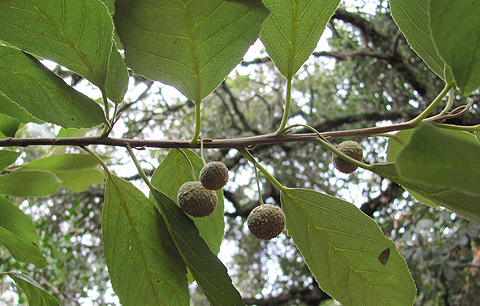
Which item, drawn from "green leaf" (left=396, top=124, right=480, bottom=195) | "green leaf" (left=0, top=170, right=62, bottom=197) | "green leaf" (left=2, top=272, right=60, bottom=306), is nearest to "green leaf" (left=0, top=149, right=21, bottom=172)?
"green leaf" (left=0, top=170, right=62, bottom=197)

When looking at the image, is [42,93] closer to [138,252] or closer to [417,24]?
[138,252]

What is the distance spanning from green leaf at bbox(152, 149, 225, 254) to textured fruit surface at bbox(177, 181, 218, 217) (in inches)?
8.2

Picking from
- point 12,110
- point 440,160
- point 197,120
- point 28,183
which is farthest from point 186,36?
point 28,183

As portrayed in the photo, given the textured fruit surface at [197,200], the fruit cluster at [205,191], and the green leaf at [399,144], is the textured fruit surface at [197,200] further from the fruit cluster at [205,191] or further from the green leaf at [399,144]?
the green leaf at [399,144]

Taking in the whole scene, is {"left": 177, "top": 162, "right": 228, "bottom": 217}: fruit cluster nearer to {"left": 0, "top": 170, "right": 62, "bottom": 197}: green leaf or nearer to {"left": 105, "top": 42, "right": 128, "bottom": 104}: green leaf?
{"left": 105, "top": 42, "right": 128, "bottom": 104}: green leaf

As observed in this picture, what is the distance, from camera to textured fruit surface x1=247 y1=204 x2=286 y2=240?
3.18ft

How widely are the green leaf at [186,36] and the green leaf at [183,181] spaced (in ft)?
1.14

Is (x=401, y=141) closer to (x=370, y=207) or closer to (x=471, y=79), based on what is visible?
(x=471, y=79)

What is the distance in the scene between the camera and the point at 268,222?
97 cm

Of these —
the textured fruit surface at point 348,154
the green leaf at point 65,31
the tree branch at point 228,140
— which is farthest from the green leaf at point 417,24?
the green leaf at point 65,31

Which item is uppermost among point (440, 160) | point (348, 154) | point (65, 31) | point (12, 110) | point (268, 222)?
point (12, 110)

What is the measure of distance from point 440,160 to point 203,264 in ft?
1.86

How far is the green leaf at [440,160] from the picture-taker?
1.75 feet

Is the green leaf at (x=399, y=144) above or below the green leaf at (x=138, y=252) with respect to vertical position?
above
